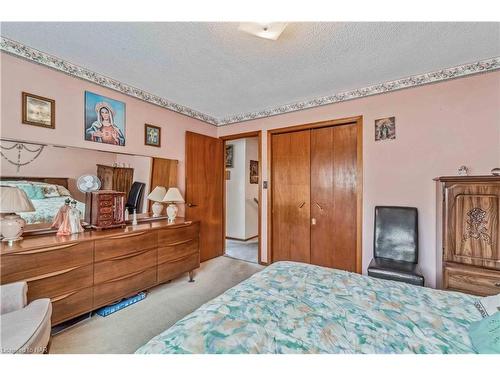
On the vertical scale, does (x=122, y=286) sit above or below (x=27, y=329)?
below

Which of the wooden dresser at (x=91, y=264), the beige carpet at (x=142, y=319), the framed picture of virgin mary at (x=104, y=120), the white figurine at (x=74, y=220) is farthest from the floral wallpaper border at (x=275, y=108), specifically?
the beige carpet at (x=142, y=319)

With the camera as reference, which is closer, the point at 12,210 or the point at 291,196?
the point at 12,210

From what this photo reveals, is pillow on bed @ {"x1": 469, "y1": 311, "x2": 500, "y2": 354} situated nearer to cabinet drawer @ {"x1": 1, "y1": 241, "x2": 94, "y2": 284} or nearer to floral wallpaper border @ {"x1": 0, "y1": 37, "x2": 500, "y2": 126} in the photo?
floral wallpaper border @ {"x1": 0, "y1": 37, "x2": 500, "y2": 126}

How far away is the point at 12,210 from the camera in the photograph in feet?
5.13

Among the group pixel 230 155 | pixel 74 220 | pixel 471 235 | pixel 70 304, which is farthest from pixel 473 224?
pixel 230 155

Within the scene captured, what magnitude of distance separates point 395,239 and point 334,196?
2.85 ft

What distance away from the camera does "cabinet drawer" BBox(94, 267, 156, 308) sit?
1.94 meters

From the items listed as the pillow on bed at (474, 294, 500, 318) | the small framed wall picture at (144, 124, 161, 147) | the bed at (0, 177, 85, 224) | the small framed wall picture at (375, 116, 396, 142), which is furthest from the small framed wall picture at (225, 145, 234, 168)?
the pillow on bed at (474, 294, 500, 318)

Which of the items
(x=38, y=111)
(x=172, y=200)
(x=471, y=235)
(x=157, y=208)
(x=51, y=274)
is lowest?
(x=51, y=274)

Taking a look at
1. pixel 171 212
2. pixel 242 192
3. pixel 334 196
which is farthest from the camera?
pixel 242 192

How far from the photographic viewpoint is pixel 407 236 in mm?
2354

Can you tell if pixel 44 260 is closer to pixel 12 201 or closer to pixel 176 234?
pixel 12 201
